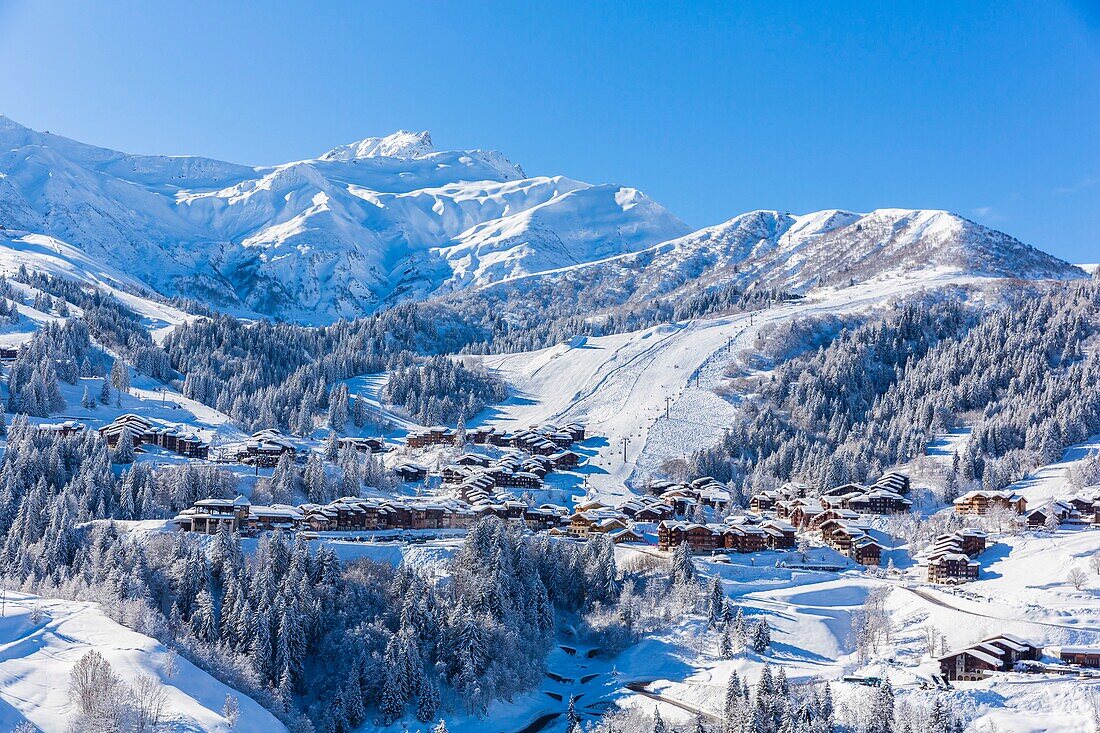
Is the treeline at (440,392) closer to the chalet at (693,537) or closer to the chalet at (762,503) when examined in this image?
the chalet at (762,503)

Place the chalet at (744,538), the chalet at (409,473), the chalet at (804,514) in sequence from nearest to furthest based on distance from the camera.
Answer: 1. the chalet at (744,538)
2. the chalet at (804,514)
3. the chalet at (409,473)

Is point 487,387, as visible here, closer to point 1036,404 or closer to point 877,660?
point 1036,404

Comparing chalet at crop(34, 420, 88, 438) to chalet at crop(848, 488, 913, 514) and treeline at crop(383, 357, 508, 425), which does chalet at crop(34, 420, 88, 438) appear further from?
chalet at crop(848, 488, 913, 514)

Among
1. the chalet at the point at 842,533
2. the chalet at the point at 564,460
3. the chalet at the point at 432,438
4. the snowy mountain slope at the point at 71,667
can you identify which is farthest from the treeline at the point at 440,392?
the snowy mountain slope at the point at 71,667

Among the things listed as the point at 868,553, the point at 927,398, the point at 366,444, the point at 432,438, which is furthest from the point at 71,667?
the point at 927,398

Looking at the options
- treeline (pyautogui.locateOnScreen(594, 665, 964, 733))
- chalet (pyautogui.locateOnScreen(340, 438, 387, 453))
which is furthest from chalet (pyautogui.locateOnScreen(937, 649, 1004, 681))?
chalet (pyautogui.locateOnScreen(340, 438, 387, 453))

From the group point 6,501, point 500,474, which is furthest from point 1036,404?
point 6,501

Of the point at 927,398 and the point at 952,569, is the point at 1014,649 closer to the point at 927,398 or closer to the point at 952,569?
the point at 952,569
